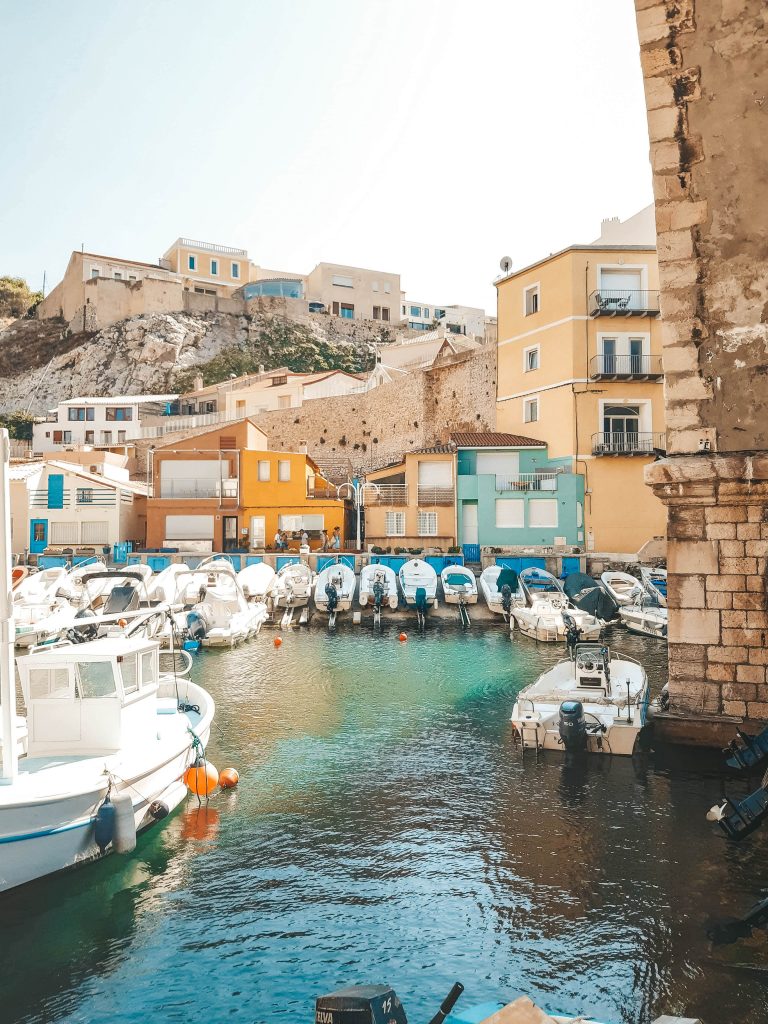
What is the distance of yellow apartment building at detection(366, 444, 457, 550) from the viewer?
3456cm

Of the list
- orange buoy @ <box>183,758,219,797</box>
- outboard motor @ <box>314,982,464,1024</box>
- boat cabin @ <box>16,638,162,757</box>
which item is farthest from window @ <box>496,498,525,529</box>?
outboard motor @ <box>314,982,464,1024</box>

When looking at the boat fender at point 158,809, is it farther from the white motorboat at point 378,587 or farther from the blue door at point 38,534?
the blue door at point 38,534

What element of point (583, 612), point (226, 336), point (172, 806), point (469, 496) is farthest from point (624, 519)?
point (226, 336)

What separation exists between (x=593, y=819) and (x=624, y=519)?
24.7 meters

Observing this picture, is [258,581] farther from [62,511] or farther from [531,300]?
[531,300]

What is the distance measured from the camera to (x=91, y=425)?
53.0 meters

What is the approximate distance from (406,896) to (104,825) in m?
3.38

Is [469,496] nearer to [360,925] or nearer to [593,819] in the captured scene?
[593,819]

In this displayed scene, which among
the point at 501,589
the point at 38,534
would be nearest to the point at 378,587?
the point at 501,589

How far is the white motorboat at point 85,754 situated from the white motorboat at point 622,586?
710 inches

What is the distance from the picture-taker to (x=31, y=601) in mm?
24875

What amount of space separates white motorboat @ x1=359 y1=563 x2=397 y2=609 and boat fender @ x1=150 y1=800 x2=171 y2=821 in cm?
1720

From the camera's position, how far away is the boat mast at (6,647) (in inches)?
303

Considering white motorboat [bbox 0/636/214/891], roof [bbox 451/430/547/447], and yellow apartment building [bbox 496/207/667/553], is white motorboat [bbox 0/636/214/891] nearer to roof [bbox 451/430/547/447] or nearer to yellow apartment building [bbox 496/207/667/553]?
yellow apartment building [bbox 496/207/667/553]
